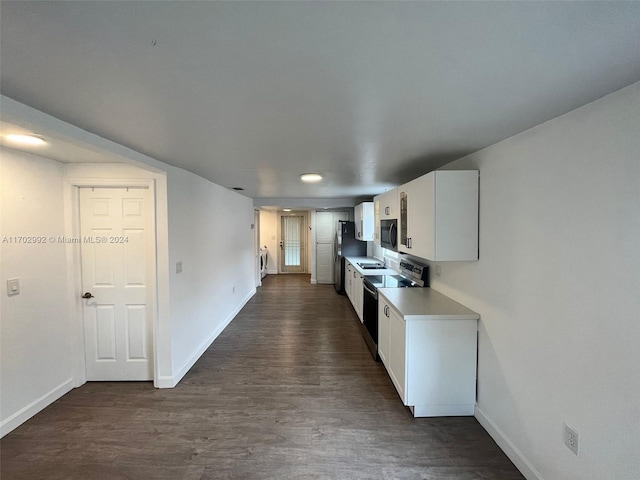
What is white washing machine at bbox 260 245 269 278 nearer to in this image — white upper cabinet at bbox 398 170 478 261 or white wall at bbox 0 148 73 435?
white wall at bbox 0 148 73 435

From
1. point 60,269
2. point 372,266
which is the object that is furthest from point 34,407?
point 372,266

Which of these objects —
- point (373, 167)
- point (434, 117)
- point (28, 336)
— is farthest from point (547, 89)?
point (28, 336)

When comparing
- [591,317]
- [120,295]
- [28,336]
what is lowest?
[28,336]

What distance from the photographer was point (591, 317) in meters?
1.37

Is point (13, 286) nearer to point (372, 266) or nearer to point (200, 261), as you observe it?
point (200, 261)

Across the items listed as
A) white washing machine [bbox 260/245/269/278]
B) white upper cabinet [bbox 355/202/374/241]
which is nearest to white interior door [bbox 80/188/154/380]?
white upper cabinet [bbox 355/202/374/241]

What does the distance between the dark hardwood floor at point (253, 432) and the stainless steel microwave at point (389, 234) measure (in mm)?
1446

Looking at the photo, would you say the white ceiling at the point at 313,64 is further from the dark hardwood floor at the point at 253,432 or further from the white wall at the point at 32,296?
the dark hardwood floor at the point at 253,432

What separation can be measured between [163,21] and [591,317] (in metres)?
2.14

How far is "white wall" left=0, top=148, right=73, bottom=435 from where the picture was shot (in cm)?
220

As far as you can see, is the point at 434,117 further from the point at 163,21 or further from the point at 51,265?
the point at 51,265

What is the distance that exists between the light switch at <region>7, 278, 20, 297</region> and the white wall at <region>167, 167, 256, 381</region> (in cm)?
111

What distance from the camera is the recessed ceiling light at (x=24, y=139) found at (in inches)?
75.2

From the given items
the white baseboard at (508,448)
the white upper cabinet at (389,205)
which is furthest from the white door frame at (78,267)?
the white baseboard at (508,448)
